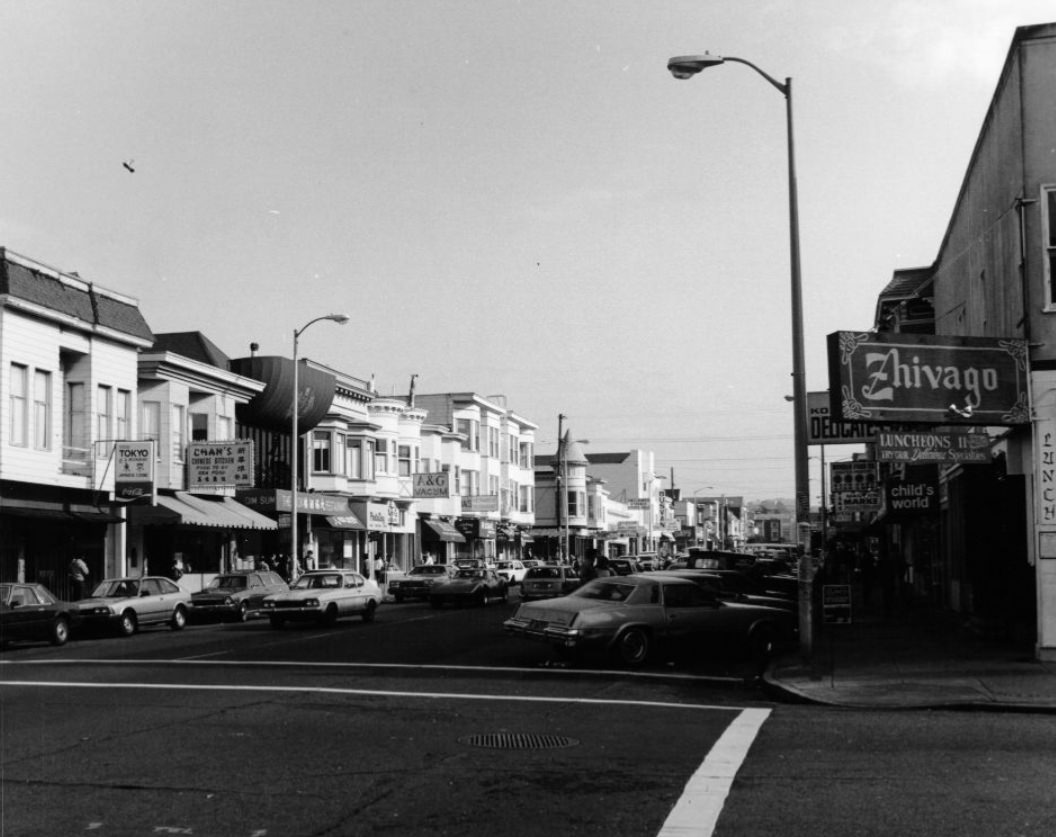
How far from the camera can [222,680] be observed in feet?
52.3

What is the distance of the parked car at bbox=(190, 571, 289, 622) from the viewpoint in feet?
102

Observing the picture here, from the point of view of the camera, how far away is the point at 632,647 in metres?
18.1

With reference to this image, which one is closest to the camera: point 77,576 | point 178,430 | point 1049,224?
point 1049,224

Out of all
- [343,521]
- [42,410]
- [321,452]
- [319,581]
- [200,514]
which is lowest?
[319,581]

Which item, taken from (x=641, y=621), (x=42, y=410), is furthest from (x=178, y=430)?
(x=641, y=621)

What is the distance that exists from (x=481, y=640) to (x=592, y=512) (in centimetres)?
8224

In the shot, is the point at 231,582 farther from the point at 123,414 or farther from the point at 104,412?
the point at 123,414

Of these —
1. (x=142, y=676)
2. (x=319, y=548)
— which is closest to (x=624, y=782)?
(x=142, y=676)

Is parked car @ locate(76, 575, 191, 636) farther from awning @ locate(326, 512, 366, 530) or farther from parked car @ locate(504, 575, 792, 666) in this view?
awning @ locate(326, 512, 366, 530)

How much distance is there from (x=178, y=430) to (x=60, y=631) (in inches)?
621

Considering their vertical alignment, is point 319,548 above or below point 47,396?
below

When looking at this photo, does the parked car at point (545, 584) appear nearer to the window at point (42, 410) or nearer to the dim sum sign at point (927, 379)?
the window at point (42, 410)

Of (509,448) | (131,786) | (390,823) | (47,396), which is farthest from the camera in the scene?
(509,448)

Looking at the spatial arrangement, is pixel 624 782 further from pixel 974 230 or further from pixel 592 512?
pixel 592 512
